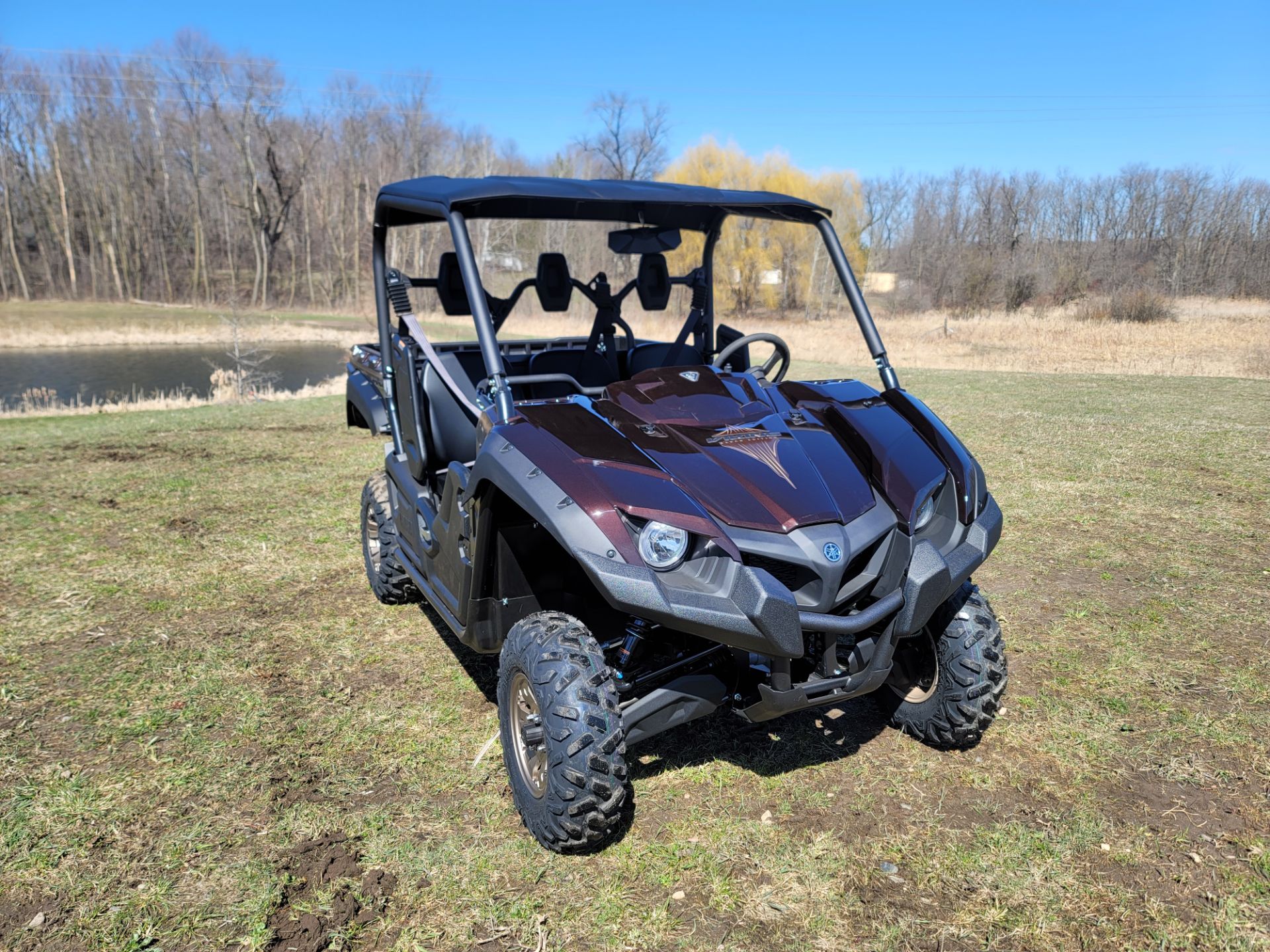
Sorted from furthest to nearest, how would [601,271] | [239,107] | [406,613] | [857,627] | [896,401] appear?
1. [239,107]
2. [406,613]
3. [601,271]
4. [896,401]
5. [857,627]

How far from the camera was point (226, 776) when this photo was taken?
3201 mm

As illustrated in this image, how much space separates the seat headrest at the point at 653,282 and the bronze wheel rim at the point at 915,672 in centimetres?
204

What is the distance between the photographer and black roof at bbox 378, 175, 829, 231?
10.8ft

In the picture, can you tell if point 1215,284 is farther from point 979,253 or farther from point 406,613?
point 406,613

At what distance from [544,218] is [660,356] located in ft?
2.95

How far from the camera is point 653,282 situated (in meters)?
4.32

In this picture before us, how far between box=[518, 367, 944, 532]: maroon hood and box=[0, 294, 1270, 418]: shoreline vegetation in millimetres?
1181

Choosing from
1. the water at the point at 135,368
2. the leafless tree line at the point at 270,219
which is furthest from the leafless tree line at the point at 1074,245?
the water at the point at 135,368

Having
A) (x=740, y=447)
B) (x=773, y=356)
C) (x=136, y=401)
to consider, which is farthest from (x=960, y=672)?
(x=136, y=401)

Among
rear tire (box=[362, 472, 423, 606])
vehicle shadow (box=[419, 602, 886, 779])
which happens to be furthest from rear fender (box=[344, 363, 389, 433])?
vehicle shadow (box=[419, 602, 886, 779])

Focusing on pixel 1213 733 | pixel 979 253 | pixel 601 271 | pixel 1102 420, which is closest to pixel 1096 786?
pixel 1213 733

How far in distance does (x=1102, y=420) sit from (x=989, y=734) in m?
8.57

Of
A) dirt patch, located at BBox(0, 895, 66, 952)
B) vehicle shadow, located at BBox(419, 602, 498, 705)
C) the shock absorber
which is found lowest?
dirt patch, located at BBox(0, 895, 66, 952)

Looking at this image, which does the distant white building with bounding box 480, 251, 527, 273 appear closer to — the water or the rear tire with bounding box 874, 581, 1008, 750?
the rear tire with bounding box 874, 581, 1008, 750
